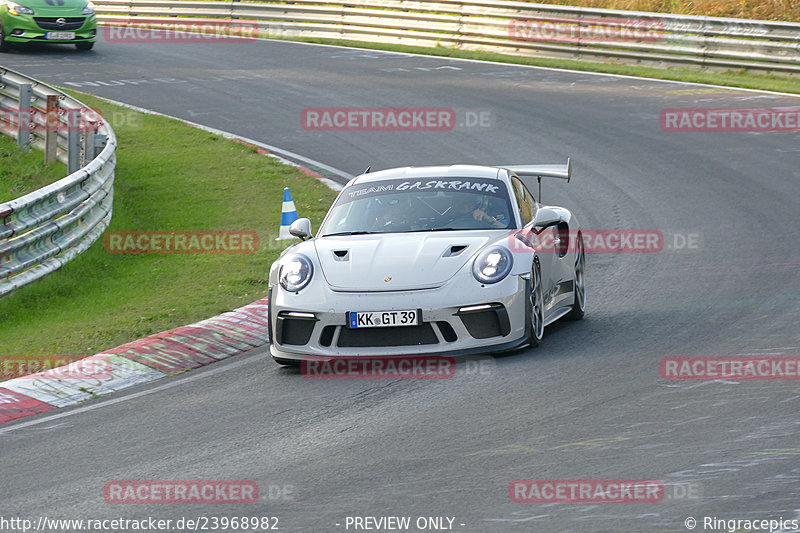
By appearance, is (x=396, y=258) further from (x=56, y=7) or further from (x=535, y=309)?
(x=56, y=7)

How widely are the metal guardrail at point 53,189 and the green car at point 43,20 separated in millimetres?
9490

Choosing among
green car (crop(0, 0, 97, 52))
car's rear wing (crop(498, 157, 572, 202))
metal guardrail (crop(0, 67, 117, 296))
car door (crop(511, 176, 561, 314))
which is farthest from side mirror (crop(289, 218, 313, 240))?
green car (crop(0, 0, 97, 52))

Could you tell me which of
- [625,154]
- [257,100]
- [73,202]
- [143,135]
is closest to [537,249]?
[73,202]

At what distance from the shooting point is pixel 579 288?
32.4ft

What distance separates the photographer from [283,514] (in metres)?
5.52

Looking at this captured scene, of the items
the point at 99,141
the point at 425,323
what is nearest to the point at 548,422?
the point at 425,323

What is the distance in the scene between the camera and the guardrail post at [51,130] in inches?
632

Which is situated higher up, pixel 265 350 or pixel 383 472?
pixel 383 472

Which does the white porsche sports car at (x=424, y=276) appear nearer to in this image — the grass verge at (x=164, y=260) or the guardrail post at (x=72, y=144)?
the grass verge at (x=164, y=260)

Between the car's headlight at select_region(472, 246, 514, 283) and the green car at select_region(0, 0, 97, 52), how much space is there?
2089cm

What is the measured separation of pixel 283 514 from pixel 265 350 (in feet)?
12.7

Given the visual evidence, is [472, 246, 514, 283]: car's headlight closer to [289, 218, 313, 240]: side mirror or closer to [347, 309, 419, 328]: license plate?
[347, 309, 419, 328]: license plate

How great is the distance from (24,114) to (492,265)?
33.8 feet

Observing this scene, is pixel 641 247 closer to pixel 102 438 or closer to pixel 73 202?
pixel 73 202
